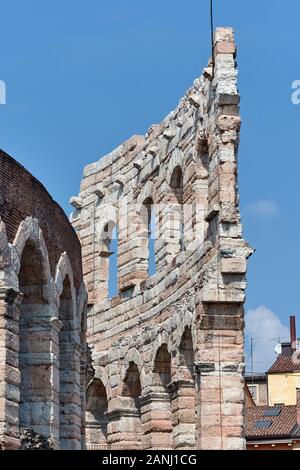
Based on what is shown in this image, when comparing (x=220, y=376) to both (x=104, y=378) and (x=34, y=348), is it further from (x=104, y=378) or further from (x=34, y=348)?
(x=104, y=378)

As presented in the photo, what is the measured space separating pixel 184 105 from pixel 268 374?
28449 mm

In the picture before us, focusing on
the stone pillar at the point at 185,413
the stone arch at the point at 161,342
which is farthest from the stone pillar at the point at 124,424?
the stone pillar at the point at 185,413

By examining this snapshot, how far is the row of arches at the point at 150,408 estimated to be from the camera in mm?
29672

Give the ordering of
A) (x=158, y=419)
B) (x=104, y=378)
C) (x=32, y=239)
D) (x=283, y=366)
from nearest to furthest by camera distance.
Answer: (x=32, y=239)
(x=158, y=419)
(x=104, y=378)
(x=283, y=366)

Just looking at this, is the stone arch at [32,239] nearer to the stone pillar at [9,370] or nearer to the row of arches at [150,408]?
the stone pillar at [9,370]

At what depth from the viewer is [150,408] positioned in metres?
31.9

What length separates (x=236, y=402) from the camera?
27469mm

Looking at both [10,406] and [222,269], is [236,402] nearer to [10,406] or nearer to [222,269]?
[222,269]

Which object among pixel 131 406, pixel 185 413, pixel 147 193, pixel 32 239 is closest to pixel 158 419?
pixel 131 406

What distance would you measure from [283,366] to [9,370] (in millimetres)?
39169

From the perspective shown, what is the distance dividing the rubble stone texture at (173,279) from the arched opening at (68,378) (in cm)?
359

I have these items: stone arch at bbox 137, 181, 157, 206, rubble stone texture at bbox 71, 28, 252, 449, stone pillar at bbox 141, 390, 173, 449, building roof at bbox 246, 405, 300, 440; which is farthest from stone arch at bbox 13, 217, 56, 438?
building roof at bbox 246, 405, 300, 440

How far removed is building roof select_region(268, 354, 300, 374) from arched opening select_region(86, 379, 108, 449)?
73.1ft

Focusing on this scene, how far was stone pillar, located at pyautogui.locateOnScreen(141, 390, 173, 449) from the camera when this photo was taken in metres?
31.7
